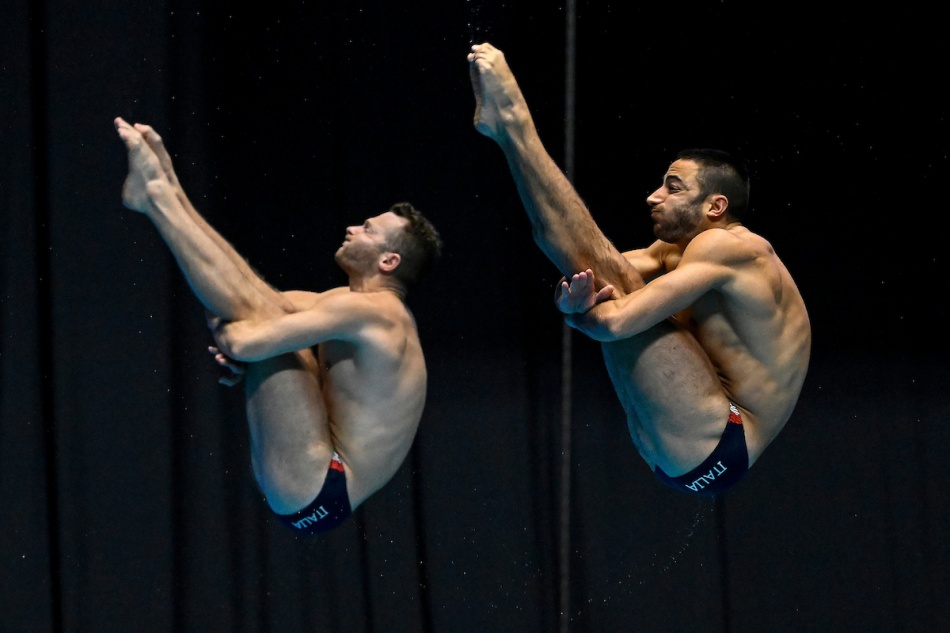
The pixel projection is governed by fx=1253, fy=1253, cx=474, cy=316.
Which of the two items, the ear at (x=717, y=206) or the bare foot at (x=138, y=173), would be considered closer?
the bare foot at (x=138, y=173)

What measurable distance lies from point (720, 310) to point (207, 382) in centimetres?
222

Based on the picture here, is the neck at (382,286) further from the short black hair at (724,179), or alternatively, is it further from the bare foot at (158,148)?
the short black hair at (724,179)

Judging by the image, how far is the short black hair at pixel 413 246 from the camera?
3.05 meters

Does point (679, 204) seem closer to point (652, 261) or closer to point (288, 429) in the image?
point (652, 261)

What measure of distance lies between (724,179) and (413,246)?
2.53 feet

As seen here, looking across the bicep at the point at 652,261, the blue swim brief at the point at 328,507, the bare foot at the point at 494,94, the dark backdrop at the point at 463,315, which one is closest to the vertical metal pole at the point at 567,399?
the dark backdrop at the point at 463,315

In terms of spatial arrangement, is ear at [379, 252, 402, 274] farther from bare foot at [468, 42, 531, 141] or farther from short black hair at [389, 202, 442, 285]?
bare foot at [468, 42, 531, 141]

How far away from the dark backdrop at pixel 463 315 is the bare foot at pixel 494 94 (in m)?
2.01

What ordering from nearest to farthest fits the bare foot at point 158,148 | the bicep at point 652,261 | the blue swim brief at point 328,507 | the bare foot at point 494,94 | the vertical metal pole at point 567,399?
the bare foot at point 494,94, the bare foot at point 158,148, the blue swim brief at point 328,507, the bicep at point 652,261, the vertical metal pole at point 567,399

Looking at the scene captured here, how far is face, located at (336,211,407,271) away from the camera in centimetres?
305

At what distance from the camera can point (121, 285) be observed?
4.39m

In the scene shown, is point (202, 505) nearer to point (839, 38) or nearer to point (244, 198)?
point (244, 198)

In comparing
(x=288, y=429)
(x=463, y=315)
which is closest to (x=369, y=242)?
(x=288, y=429)

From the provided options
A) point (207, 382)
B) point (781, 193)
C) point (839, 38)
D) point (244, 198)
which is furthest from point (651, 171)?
point (207, 382)
